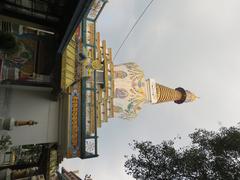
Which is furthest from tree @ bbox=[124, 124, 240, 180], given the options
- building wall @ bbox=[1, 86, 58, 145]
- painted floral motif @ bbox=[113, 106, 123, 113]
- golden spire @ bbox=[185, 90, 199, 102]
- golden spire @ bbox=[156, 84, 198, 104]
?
golden spire @ bbox=[185, 90, 199, 102]

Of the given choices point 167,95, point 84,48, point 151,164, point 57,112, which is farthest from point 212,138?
point 167,95

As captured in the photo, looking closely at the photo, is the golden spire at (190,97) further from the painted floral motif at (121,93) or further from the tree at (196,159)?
the tree at (196,159)

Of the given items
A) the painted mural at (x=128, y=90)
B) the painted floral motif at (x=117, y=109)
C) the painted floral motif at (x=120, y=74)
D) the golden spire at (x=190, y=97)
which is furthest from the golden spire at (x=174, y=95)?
the painted floral motif at (x=117, y=109)

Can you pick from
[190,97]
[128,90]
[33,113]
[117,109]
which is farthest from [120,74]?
[190,97]

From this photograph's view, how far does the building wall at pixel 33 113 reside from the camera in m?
10.8

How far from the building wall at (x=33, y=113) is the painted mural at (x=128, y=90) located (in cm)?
1071

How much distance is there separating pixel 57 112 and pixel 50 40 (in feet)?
14.3

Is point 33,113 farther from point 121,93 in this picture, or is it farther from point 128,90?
point 128,90

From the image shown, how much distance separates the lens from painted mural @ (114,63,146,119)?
73.4 ft

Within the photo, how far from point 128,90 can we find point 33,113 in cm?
1321

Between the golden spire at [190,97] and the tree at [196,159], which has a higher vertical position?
the golden spire at [190,97]

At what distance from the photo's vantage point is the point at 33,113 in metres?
11.4

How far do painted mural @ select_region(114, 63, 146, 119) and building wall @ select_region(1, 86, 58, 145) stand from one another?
10711 millimetres

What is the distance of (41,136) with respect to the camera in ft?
36.9
